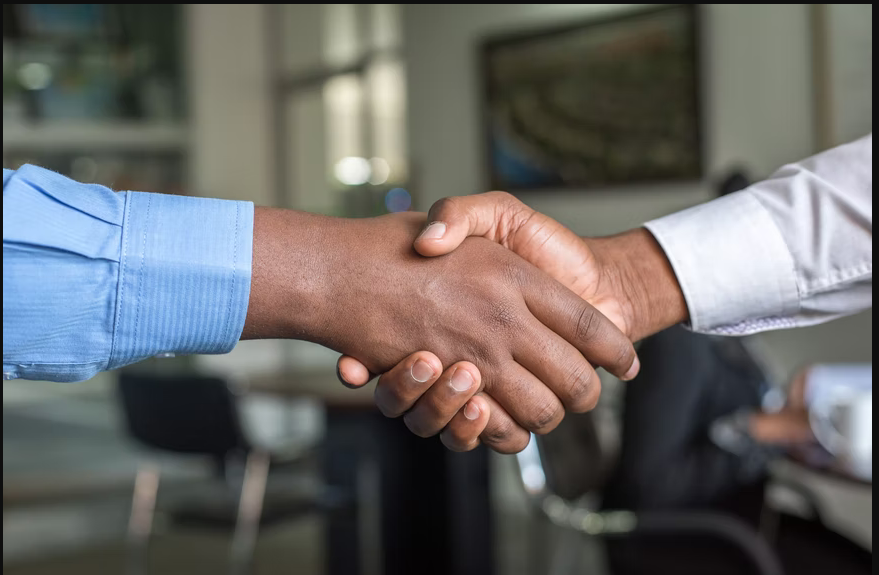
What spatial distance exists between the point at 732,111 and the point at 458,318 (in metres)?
2.94

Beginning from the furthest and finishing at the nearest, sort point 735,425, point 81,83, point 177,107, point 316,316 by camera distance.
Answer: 1. point 177,107
2. point 81,83
3. point 735,425
4. point 316,316

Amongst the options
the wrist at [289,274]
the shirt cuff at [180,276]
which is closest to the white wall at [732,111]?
A: the wrist at [289,274]

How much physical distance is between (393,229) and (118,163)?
5.28 metres

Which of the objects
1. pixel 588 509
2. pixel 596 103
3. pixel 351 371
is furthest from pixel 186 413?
pixel 596 103

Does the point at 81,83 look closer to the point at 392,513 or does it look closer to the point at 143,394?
the point at 143,394

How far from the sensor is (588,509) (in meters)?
2.17

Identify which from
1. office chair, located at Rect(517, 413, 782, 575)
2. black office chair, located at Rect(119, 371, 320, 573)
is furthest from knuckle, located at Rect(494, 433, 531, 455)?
black office chair, located at Rect(119, 371, 320, 573)

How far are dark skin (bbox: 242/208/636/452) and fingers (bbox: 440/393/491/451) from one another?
0.07ft

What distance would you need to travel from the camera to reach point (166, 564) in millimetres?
3988

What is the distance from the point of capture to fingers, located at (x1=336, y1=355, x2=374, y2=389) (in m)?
1.16

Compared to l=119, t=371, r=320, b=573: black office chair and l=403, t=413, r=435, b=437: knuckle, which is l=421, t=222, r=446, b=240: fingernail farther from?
l=119, t=371, r=320, b=573: black office chair

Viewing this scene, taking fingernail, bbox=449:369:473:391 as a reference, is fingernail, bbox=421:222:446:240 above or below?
above

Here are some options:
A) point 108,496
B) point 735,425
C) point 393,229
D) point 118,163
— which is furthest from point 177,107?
point 393,229

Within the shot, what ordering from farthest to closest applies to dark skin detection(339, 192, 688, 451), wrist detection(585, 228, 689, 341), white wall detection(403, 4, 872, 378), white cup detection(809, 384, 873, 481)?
white wall detection(403, 4, 872, 378) < white cup detection(809, 384, 873, 481) < wrist detection(585, 228, 689, 341) < dark skin detection(339, 192, 688, 451)
